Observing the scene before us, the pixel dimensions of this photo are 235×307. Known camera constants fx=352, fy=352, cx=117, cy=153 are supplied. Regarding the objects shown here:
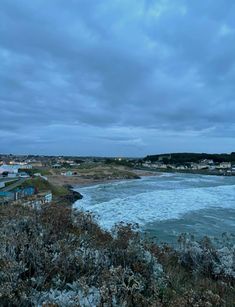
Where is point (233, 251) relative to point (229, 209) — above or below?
above

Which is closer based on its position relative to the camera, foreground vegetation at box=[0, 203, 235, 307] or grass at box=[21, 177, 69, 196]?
foreground vegetation at box=[0, 203, 235, 307]

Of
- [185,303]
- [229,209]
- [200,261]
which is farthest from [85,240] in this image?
[229,209]

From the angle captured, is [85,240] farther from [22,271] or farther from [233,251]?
[233,251]

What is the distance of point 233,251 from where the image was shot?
276 inches

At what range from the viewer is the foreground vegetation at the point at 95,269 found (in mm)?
3574

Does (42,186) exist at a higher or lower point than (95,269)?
lower

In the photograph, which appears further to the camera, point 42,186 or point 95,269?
point 42,186

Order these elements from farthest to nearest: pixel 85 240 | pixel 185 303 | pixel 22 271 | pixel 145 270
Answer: pixel 85 240 → pixel 145 270 → pixel 22 271 → pixel 185 303

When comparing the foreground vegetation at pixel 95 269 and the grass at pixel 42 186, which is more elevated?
the foreground vegetation at pixel 95 269

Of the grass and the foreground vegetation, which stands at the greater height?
the foreground vegetation

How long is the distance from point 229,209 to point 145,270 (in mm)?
25141

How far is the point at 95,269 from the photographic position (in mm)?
4633

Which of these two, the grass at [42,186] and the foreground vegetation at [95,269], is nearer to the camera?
the foreground vegetation at [95,269]

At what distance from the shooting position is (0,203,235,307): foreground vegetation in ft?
11.7
